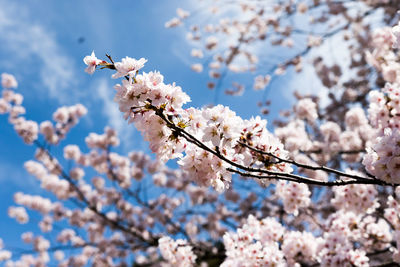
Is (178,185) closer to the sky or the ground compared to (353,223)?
closer to the sky

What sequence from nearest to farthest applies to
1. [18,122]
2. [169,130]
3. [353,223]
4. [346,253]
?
[169,130]
[346,253]
[353,223]
[18,122]

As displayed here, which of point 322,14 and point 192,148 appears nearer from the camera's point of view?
point 192,148

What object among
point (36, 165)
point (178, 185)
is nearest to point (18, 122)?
point (36, 165)

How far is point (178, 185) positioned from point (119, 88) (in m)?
12.5

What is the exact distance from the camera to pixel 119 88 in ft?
A: 6.33

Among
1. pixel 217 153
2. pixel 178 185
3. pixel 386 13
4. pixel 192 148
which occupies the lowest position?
pixel 217 153

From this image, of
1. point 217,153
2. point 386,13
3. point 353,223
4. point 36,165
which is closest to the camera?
point 217,153

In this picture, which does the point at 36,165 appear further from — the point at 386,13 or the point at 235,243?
the point at 386,13

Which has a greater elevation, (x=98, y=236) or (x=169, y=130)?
(x=98, y=236)

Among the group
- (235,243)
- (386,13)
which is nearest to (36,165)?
(235,243)

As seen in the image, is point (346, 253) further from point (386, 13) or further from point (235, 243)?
point (386, 13)

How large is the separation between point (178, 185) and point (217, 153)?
1246 centimetres

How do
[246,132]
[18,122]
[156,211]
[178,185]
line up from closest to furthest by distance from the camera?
[246,132] < [18,122] < [156,211] < [178,185]

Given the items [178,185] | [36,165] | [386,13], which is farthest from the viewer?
[178,185]
